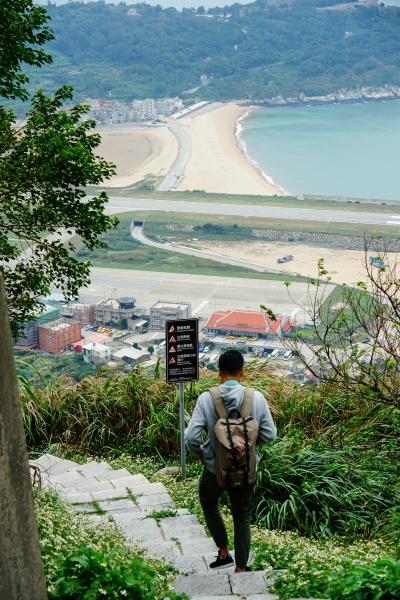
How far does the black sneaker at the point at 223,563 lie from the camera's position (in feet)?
10.2

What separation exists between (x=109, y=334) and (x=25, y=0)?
53.9 ft

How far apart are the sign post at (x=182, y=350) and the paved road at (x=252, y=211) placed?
134 ft

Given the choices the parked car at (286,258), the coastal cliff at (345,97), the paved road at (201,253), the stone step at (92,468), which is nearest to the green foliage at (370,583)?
the stone step at (92,468)

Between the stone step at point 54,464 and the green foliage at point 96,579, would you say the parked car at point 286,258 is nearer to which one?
the stone step at point 54,464

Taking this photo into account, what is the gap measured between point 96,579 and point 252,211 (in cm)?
4572

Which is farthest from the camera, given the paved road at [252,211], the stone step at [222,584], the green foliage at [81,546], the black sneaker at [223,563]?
the paved road at [252,211]

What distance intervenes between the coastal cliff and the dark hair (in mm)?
78513

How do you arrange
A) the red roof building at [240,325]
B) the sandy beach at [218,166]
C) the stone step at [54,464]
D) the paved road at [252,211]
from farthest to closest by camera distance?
the sandy beach at [218,166] → the paved road at [252,211] → the red roof building at [240,325] → the stone step at [54,464]

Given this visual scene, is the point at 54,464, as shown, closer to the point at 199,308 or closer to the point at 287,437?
the point at 287,437

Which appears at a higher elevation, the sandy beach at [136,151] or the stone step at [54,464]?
the sandy beach at [136,151]

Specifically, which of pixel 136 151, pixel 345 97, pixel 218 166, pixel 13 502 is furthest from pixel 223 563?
pixel 345 97

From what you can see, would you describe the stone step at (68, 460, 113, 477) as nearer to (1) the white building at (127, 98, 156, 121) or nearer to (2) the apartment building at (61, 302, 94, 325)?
(2) the apartment building at (61, 302, 94, 325)

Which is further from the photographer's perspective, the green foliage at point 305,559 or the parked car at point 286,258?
the parked car at point 286,258

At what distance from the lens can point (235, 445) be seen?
112 inches
